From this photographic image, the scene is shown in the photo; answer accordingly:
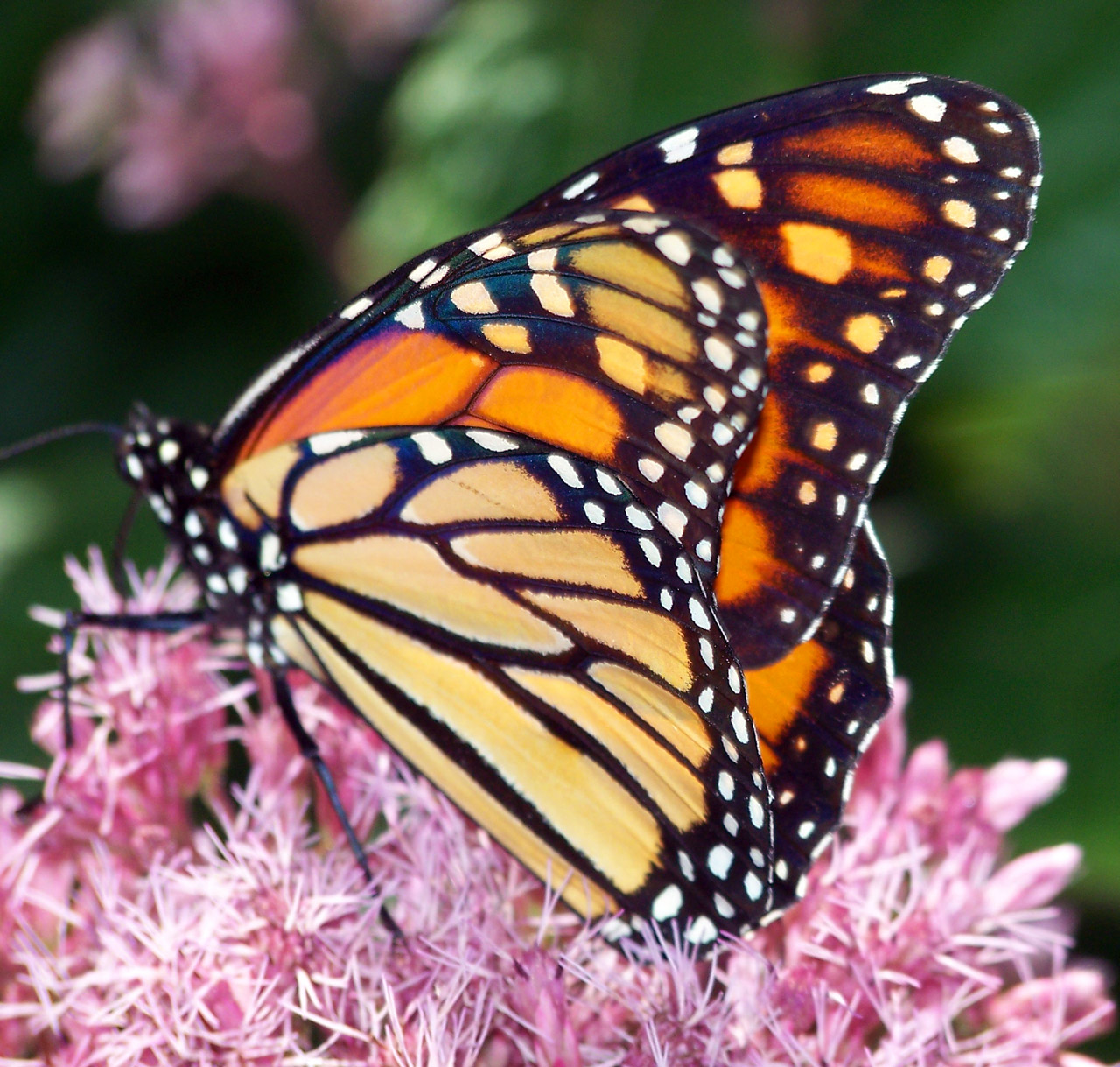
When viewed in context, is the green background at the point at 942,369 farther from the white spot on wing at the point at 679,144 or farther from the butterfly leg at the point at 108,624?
the white spot on wing at the point at 679,144

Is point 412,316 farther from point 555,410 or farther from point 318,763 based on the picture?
point 318,763

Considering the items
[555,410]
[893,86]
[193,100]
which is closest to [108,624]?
[555,410]

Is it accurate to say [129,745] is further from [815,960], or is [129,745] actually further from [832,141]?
[832,141]

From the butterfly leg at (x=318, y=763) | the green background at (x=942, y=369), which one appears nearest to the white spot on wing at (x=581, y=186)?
the butterfly leg at (x=318, y=763)

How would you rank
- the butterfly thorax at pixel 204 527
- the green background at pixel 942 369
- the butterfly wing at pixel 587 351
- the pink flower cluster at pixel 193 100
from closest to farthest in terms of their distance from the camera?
the butterfly wing at pixel 587 351
the butterfly thorax at pixel 204 527
the green background at pixel 942 369
the pink flower cluster at pixel 193 100

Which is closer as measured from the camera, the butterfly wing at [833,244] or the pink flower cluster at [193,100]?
the butterfly wing at [833,244]

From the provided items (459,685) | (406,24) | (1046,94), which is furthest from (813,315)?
(406,24)

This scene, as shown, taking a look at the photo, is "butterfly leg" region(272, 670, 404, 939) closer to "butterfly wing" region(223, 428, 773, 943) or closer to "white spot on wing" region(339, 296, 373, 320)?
"butterfly wing" region(223, 428, 773, 943)

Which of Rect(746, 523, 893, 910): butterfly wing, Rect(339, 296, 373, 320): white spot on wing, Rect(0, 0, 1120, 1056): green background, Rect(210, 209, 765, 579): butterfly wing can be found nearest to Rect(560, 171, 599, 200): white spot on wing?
Rect(210, 209, 765, 579): butterfly wing
